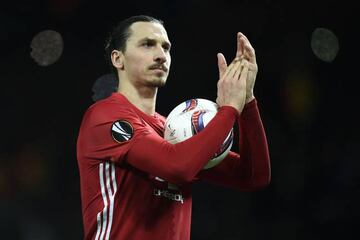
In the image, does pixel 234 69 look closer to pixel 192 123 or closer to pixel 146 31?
pixel 192 123

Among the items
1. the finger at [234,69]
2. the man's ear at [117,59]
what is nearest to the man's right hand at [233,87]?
the finger at [234,69]

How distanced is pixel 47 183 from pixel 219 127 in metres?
3.56

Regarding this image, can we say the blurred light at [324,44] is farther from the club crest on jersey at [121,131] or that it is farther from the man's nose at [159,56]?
the club crest on jersey at [121,131]

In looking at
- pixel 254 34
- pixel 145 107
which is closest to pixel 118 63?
pixel 145 107

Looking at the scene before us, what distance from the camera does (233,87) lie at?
1.86 meters

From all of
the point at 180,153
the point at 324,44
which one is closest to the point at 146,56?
the point at 180,153

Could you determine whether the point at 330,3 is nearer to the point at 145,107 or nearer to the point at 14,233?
the point at 14,233

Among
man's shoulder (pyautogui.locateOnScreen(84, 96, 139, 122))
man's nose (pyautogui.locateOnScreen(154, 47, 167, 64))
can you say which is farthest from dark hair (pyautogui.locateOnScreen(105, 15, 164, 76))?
man's shoulder (pyautogui.locateOnScreen(84, 96, 139, 122))

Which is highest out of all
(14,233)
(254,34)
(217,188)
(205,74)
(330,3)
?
(330,3)

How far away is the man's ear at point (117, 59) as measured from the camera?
214 centimetres

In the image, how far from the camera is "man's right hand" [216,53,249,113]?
184 centimetres

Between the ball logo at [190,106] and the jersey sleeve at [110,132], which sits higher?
the ball logo at [190,106]

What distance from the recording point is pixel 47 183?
502cm

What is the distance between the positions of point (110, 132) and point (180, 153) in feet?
0.88
